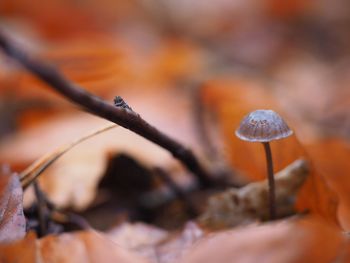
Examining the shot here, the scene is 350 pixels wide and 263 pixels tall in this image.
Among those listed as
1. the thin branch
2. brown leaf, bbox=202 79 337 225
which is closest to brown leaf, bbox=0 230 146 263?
the thin branch

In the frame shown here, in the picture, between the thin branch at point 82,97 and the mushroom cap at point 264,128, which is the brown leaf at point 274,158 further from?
the thin branch at point 82,97

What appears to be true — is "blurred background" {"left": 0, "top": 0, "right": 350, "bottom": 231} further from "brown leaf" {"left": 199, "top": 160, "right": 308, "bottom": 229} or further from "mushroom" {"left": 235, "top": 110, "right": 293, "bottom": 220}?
"mushroom" {"left": 235, "top": 110, "right": 293, "bottom": 220}

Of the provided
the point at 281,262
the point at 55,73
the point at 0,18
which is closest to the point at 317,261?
the point at 281,262

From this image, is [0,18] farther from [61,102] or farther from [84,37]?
[61,102]

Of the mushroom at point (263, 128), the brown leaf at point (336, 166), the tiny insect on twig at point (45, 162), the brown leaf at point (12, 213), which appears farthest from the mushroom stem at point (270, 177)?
the brown leaf at point (12, 213)

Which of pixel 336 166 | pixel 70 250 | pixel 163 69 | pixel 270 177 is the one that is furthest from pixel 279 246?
pixel 163 69

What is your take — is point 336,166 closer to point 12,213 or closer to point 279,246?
point 279,246
